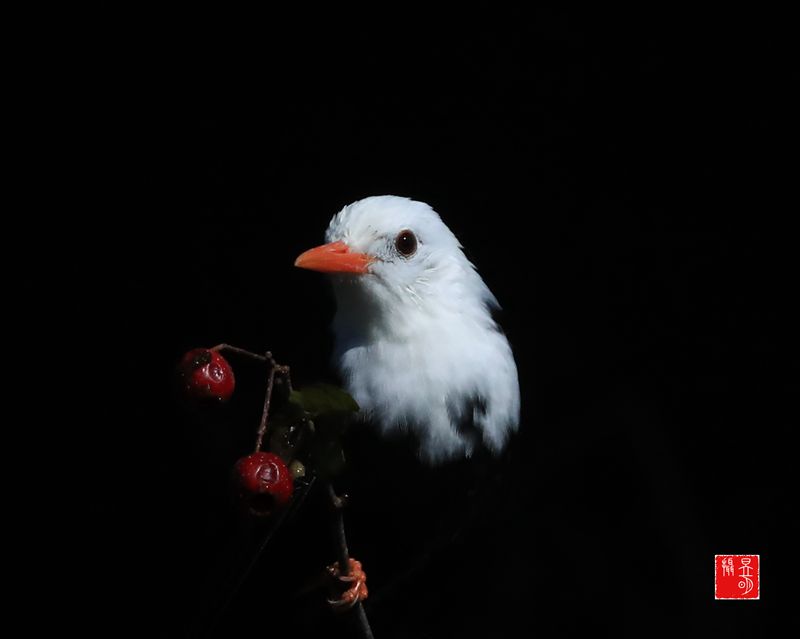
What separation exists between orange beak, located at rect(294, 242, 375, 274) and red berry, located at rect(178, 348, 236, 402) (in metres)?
0.51

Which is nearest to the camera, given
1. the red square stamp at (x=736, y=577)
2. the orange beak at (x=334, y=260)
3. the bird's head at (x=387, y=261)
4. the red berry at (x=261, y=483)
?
the red berry at (x=261, y=483)

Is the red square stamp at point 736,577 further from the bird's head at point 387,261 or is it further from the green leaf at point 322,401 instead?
the green leaf at point 322,401

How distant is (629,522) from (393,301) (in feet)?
4.89

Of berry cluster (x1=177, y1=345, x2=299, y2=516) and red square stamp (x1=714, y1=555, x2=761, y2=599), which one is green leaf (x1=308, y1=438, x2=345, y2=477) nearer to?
berry cluster (x1=177, y1=345, x2=299, y2=516)

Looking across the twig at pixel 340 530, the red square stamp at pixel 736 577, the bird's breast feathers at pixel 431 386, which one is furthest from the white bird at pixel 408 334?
the red square stamp at pixel 736 577

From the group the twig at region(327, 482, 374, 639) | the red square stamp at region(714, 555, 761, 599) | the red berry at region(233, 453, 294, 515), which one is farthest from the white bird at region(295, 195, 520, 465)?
the red square stamp at region(714, 555, 761, 599)

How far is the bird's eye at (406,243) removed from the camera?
196 centimetres

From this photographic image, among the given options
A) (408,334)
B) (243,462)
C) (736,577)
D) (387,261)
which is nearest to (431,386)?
(408,334)

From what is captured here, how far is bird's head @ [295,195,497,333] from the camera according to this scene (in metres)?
1.92

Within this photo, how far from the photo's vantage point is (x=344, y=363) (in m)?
2.02

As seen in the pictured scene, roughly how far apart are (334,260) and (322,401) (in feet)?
2.02

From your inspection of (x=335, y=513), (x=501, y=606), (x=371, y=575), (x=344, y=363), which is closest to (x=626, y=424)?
(x=501, y=606)

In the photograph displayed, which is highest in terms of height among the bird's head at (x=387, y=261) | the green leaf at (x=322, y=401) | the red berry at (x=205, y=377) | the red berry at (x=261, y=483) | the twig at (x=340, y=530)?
the bird's head at (x=387, y=261)

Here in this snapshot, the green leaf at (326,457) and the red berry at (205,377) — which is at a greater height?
the red berry at (205,377)
